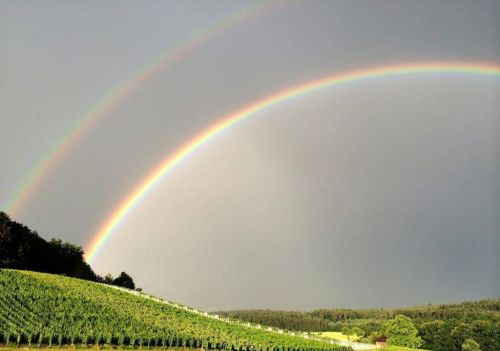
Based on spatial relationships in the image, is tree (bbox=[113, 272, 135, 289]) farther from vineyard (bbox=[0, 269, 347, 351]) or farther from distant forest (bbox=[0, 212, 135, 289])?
vineyard (bbox=[0, 269, 347, 351])

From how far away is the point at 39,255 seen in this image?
12925cm

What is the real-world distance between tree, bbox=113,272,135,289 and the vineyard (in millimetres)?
59218

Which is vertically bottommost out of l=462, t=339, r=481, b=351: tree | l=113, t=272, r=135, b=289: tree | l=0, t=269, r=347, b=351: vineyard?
l=0, t=269, r=347, b=351: vineyard

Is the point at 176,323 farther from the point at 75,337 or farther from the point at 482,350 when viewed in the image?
the point at 482,350

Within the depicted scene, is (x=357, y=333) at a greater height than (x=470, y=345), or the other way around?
(x=357, y=333)

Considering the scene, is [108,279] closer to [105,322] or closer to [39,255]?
[39,255]

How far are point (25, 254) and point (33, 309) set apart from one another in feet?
189

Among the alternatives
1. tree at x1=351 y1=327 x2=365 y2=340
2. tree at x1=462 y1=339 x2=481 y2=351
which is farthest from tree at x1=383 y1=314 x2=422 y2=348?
tree at x1=351 y1=327 x2=365 y2=340

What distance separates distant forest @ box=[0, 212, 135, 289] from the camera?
351ft

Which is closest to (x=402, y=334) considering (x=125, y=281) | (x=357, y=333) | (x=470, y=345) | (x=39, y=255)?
(x=470, y=345)

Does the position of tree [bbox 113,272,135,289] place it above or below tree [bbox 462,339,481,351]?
above

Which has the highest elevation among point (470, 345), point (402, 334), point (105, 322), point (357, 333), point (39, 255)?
point (39, 255)

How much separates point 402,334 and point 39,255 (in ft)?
339

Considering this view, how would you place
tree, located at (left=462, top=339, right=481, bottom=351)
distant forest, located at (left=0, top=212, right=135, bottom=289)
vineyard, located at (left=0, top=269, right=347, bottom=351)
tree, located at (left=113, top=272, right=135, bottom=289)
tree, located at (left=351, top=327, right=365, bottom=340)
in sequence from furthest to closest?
tree, located at (left=351, top=327, right=365, bottom=340), tree, located at (left=113, top=272, right=135, bottom=289), tree, located at (left=462, top=339, right=481, bottom=351), distant forest, located at (left=0, top=212, right=135, bottom=289), vineyard, located at (left=0, top=269, right=347, bottom=351)
